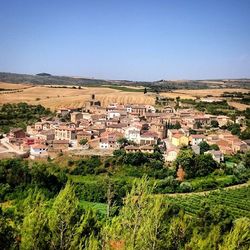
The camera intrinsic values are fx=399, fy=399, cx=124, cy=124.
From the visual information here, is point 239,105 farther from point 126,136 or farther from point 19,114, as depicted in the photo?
point 19,114

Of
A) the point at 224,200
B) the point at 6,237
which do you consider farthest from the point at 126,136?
the point at 6,237

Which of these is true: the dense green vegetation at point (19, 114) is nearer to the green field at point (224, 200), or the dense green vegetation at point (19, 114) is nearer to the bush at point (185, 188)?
the bush at point (185, 188)

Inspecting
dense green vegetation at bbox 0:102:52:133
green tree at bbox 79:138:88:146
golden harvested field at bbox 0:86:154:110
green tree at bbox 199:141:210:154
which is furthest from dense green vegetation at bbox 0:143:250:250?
golden harvested field at bbox 0:86:154:110

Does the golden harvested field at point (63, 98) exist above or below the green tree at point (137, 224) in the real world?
below

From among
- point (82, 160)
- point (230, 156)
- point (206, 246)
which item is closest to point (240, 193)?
point (230, 156)

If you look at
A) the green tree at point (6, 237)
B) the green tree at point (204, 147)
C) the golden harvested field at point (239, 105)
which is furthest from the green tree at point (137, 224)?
the golden harvested field at point (239, 105)
